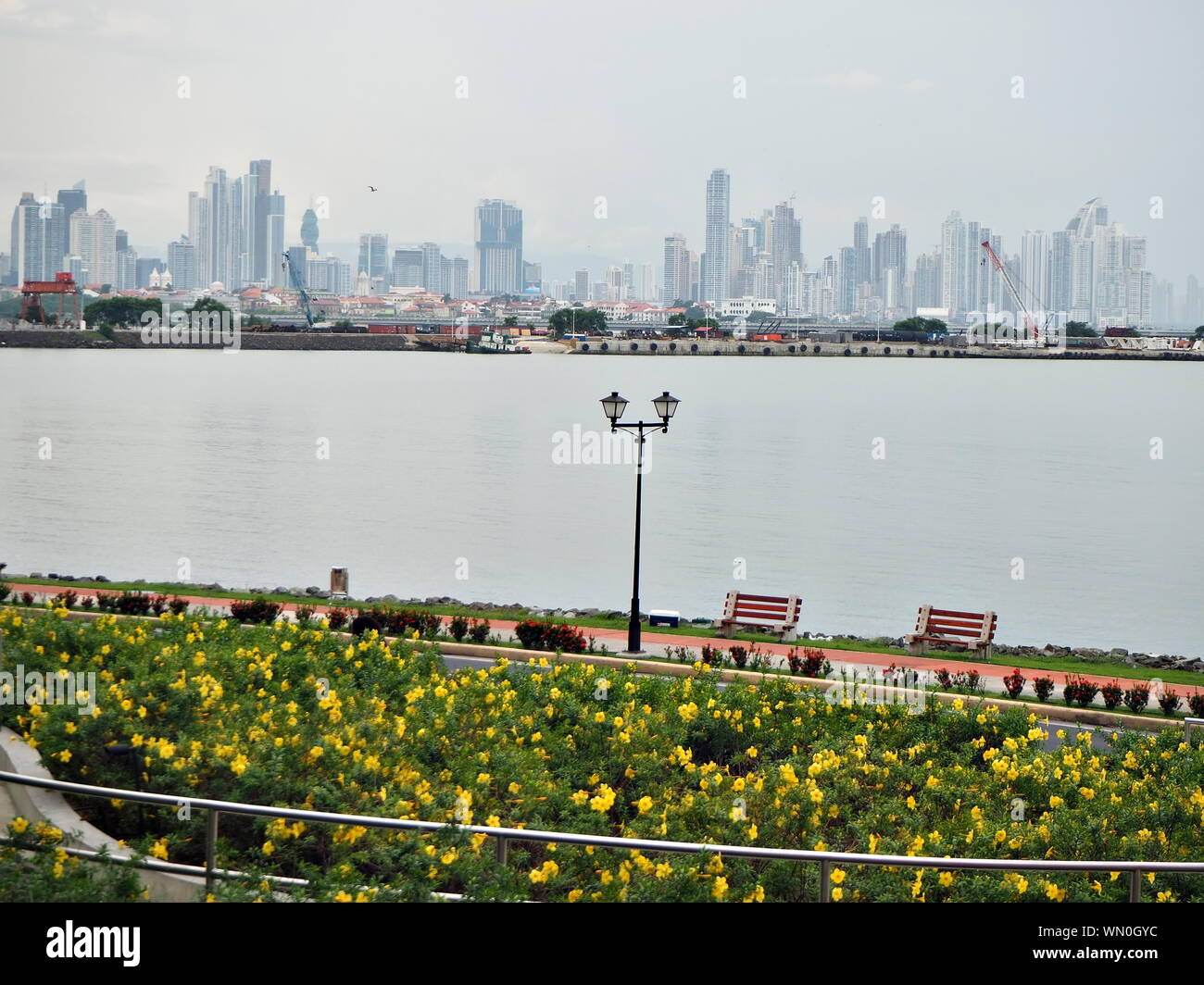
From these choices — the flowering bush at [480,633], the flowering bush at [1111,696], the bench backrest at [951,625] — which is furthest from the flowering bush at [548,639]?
the flowering bush at [1111,696]

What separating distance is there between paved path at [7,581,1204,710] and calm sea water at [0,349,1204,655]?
14684mm

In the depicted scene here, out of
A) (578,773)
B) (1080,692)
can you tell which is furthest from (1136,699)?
(578,773)

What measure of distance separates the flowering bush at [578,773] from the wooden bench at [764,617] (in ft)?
28.7

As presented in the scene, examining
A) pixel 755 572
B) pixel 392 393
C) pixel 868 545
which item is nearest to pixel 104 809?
pixel 755 572

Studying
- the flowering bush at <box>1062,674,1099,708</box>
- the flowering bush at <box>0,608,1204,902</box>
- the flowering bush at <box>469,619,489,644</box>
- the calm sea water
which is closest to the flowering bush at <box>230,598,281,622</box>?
the flowering bush at <box>469,619,489,644</box>

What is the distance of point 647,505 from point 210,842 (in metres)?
59.2

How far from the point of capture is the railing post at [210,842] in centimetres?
868

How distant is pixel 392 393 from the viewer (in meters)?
144

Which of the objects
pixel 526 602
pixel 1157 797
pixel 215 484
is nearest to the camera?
pixel 1157 797

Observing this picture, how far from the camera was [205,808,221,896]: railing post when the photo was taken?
868 cm

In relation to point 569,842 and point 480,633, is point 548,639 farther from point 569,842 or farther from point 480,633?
point 569,842

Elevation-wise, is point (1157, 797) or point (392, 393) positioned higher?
point (392, 393)

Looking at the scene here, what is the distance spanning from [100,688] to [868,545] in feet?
152
